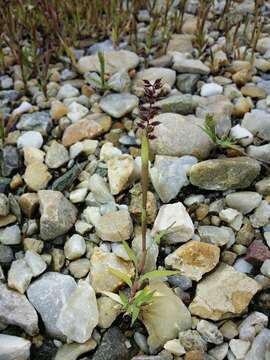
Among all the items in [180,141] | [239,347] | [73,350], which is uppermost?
[180,141]

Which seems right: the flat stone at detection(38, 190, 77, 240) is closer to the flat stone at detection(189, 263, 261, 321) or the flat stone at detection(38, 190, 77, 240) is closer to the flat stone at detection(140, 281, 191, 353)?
the flat stone at detection(140, 281, 191, 353)

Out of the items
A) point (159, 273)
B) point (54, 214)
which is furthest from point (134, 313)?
point (54, 214)

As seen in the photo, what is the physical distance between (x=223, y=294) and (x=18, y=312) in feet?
2.77

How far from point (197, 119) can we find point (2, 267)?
129 centimetres

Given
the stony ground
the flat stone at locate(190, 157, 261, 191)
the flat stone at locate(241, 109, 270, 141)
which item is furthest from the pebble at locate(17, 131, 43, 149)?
the flat stone at locate(241, 109, 270, 141)

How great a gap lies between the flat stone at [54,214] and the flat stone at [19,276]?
0.18m

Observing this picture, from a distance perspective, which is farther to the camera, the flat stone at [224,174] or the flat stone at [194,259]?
the flat stone at [224,174]

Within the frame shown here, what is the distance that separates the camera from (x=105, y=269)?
6.81 ft

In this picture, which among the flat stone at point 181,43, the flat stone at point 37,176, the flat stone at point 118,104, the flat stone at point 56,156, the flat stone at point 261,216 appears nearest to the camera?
the flat stone at point 261,216

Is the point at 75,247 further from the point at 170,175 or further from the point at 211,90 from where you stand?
the point at 211,90

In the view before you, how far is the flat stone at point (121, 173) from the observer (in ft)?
7.75

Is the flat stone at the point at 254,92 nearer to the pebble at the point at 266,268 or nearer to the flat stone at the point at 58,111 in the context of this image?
the flat stone at the point at 58,111

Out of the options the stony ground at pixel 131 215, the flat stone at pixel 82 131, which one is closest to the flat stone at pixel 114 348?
the stony ground at pixel 131 215

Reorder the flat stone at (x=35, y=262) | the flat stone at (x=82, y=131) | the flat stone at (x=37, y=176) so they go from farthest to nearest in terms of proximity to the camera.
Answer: the flat stone at (x=82, y=131) < the flat stone at (x=37, y=176) < the flat stone at (x=35, y=262)
